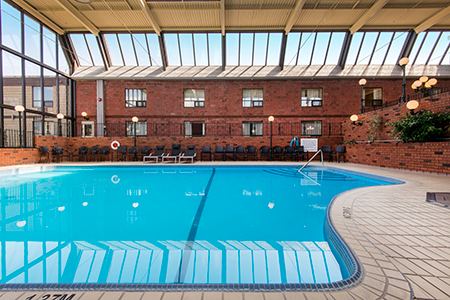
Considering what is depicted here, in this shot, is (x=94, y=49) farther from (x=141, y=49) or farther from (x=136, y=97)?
(x=136, y=97)

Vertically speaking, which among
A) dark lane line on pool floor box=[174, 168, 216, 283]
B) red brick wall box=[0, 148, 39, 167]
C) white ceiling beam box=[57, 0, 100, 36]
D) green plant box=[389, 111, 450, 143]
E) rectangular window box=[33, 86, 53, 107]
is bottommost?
dark lane line on pool floor box=[174, 168, 216, 283]

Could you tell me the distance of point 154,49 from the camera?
11.1 meters

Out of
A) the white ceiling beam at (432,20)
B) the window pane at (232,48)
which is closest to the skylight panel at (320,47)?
the white ceiling beam at (432,20)

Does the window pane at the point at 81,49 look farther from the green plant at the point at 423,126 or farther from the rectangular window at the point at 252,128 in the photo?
the green plant at the point at 423,126

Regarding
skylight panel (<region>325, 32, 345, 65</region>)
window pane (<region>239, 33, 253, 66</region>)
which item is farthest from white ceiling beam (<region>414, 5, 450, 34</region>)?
window pane (<region>239, 33, 253, 66</region>)

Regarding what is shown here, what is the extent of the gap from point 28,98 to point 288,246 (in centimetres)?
1303

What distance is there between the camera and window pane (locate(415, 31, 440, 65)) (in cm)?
1061

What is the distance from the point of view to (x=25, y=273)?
4.79ft

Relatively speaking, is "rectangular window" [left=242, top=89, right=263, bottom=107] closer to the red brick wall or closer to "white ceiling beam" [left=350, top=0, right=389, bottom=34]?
"white ceiling beam" [left=350, top=0, right=389, bottom=34]

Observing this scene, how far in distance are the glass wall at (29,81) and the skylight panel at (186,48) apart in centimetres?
678

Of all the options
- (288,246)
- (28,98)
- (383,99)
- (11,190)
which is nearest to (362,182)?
(288,246)

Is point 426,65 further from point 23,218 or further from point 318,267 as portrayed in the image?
point 23,218

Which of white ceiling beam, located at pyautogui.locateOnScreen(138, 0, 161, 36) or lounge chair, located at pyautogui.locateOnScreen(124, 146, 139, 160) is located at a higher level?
white ceiling beam, located at pyautogui.locateOnScreen(138, 0, 161, 36)

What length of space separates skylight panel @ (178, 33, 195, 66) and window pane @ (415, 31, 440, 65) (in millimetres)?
13329
